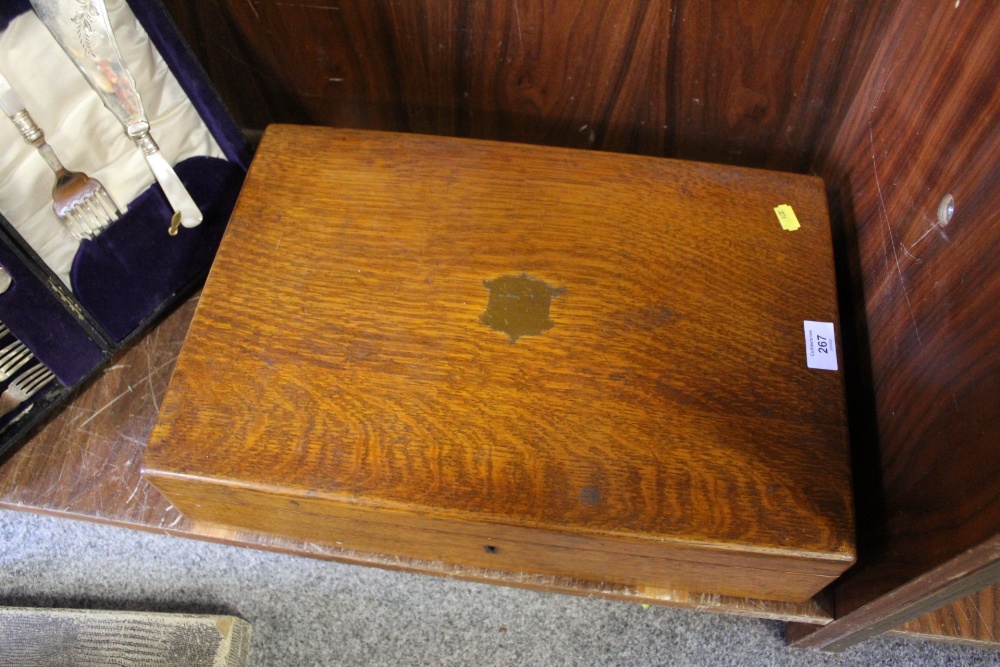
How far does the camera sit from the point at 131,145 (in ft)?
2.64

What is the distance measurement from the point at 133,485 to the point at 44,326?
198 mm

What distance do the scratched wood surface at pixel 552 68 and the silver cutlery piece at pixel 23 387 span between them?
42 cm

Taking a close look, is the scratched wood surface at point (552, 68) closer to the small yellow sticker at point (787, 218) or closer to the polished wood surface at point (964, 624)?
the small yellow sticker at point (787, 218)

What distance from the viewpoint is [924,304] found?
0.64 meters

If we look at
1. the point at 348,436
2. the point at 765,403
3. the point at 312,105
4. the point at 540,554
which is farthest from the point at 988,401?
the point at 312,105

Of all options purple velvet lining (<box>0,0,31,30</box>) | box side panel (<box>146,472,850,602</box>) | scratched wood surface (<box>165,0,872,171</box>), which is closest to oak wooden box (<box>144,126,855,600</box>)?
box side panel (<box>146,472,850,602</box>)

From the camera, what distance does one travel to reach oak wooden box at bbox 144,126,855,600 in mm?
645

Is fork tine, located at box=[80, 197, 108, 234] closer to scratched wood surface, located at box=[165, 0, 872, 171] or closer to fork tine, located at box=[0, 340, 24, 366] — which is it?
fork tine, located at box=[0, 340, 24, 366]

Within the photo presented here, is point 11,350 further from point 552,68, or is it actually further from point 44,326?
point 552,68

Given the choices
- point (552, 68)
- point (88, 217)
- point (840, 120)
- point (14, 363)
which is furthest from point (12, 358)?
point (840, 120)

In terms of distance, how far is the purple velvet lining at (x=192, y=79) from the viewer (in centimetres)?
77

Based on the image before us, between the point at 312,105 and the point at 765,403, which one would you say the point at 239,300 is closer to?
the point at 312,105

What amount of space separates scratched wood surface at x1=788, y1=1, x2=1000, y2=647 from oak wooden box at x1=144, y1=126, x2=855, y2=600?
0.05m

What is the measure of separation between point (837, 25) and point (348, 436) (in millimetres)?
639
